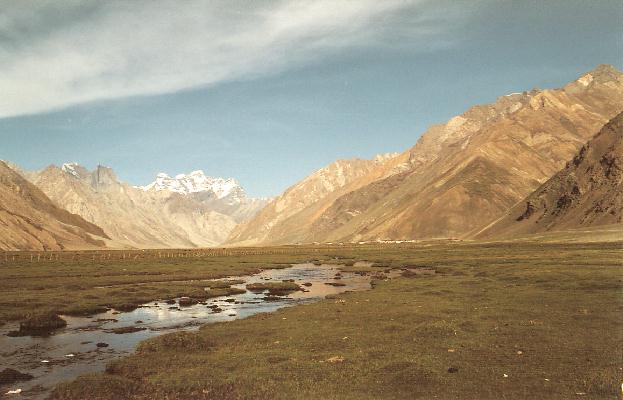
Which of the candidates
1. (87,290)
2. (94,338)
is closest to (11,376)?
(94,338)

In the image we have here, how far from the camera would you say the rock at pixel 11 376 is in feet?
80.8

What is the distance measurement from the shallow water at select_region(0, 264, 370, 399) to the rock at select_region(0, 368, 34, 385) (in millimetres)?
512

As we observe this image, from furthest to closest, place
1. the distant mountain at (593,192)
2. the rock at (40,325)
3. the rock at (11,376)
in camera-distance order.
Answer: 1. the distant mountain at (593,192)
2. the rock at (40,325)
3. the rock at (11,376)

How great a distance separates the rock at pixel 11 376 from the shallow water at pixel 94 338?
0.51m

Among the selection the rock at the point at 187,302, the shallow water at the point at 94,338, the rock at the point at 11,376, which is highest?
the rock at the point at 11,376

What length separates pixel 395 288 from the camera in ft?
199

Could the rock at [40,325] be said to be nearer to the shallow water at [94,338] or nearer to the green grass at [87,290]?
the shallow water at [94,338]

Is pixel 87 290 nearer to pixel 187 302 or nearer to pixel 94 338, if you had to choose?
pixel 187 302

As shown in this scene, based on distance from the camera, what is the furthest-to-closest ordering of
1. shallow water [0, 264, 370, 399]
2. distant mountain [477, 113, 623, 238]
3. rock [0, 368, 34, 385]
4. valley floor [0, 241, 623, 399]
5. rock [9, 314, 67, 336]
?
distant mountain [477, 113, 623, 238] < rock [9, 314, 67, 336] < shallow water [0, 264, 370, 399] < rock [0, 368, 34, 385] < valley floor [0, 241, 623, 399]

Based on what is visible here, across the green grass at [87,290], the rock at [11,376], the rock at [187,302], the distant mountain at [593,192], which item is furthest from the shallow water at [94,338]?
the distant mountain at [593,192]

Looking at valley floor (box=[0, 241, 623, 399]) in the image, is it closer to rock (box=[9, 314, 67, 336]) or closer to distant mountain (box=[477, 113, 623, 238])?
rock (box=[9, 314, 67, 336])

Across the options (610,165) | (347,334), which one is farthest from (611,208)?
(347,334)

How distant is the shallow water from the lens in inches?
1042

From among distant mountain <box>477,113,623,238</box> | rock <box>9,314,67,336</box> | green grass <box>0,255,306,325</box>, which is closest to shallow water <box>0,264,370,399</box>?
rock <box>9,314,67,336</box>
